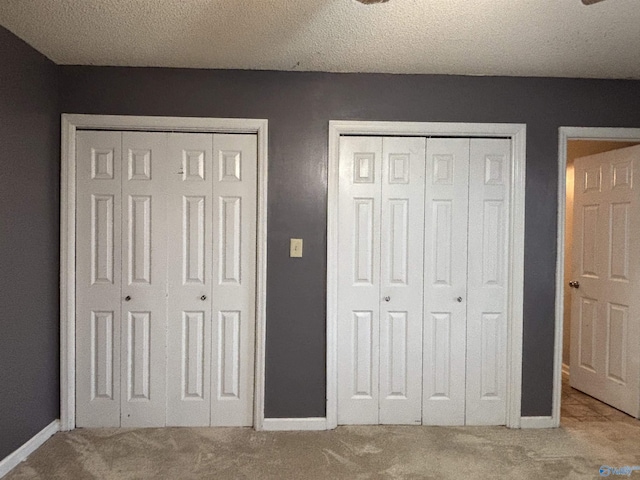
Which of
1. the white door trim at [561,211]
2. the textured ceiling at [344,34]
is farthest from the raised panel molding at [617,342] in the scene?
the textured ceiling at [344,34]

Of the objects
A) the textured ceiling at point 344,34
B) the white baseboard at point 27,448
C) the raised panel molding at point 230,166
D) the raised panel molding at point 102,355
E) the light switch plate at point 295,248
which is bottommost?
the white baseboard at point 27,448

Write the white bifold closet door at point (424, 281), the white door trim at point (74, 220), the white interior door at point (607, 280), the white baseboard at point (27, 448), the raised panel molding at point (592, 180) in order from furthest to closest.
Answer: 1. the raised panel molding at point (592, 180)
2. the white interior door at point (607, 280)
3. the white bifold closet door at point (424, 281)
4. the white door trim at point (74, 220)
5. the white baseboard at point (27, 448)

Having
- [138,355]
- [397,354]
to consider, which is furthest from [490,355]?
[138,355]

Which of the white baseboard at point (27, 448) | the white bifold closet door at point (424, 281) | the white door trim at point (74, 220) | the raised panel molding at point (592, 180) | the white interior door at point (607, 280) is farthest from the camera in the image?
the raised panel molding at point (592, 180)

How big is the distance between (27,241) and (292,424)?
2.01m

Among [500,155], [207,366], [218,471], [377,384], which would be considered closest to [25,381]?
[207,366]

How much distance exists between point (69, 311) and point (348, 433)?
6.64ft

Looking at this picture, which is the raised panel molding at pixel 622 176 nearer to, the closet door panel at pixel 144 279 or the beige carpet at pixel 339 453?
the beige carpet at pixel 339 453

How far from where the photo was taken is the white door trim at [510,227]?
9.30 ft

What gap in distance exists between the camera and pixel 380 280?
289 cm

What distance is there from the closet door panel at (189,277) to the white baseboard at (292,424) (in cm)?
43

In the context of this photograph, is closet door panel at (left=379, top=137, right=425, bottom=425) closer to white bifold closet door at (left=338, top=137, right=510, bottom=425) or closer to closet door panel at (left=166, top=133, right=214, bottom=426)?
white bifold closet door at (left=338, top=137, right=510, bottom=425)

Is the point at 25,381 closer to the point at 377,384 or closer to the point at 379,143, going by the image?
the point at 377,384

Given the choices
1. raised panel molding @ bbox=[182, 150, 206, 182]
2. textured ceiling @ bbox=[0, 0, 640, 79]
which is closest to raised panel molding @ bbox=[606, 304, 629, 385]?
textured ceiling @ bbox=[0, 0, 640, 79]
